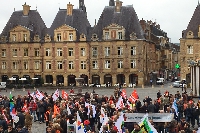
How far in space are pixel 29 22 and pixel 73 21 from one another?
25.7 ft

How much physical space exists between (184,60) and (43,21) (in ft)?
81.7

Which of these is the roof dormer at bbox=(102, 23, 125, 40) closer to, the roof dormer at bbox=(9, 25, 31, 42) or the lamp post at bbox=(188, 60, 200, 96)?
the roof dormer at bbox=(9, 25, 31, 42)

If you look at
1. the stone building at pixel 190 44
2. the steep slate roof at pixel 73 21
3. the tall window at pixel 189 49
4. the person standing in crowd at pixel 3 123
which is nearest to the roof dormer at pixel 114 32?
the steep slate roof at pixel 73 21

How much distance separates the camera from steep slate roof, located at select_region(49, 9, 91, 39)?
235 ft

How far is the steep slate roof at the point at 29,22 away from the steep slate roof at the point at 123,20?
9.82 m

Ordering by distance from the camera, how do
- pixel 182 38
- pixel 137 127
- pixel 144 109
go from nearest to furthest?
pixel 137 127, pixel 144 109, pixel 182 38

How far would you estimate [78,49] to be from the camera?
70.6 m

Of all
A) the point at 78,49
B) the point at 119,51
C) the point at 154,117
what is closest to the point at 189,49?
the point at 119,51

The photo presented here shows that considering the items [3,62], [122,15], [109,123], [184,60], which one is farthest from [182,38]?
[109,123]

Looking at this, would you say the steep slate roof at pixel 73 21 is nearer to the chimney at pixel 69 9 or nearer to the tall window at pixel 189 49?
the chimney at pixel 69 9

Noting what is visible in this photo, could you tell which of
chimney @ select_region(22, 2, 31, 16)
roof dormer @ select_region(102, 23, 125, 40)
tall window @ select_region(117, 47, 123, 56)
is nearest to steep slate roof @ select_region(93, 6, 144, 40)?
roof dormer @ select_region(102, 23, 125, 40)

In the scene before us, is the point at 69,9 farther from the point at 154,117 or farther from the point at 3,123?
the point at 3,123

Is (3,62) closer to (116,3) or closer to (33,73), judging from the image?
(33,73)

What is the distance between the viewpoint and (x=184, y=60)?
228 feet
